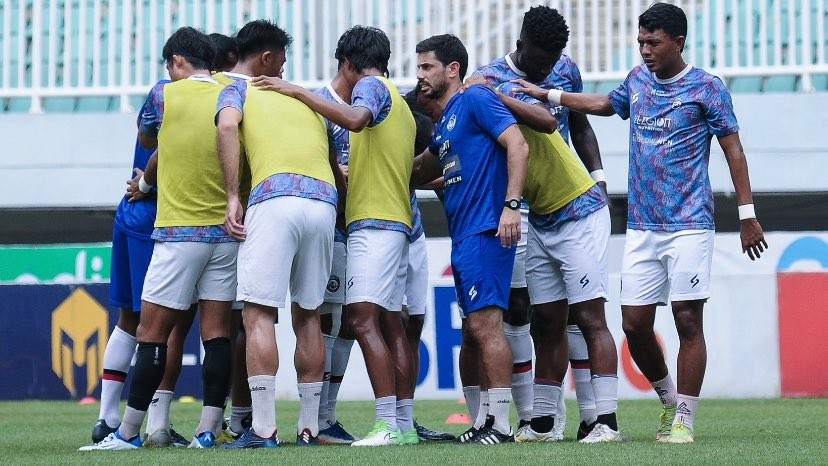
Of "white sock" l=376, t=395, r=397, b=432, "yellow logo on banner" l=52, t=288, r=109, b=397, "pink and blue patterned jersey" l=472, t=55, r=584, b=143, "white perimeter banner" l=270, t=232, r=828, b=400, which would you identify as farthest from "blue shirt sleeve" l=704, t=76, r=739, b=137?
"yellow logo on banner" l=52, t=288, r=109, b=397

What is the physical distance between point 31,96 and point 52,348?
3174mm

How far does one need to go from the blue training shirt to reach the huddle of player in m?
0.01

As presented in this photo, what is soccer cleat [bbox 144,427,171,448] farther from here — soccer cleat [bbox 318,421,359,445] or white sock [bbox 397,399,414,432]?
white sock [bbox 397,399,414,432]

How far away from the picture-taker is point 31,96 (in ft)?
45.8

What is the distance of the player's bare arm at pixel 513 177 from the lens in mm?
6070

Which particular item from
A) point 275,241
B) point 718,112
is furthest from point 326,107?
point 718,112

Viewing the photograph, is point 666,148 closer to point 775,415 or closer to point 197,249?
point 197,249

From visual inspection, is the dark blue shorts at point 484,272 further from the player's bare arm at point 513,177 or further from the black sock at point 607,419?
the black sock at point 607,419

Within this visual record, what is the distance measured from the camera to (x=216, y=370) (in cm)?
628

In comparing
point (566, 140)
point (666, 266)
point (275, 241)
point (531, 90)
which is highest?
point (531, 90)

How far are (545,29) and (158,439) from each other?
2.64m

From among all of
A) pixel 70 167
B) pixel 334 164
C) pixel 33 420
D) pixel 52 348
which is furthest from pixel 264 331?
pixel 70 167

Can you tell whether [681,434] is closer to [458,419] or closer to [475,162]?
[475,162]

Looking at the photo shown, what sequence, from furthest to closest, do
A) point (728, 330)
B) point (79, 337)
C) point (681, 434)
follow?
point (79, 337)
point (728, 330)
point (681, 434)
